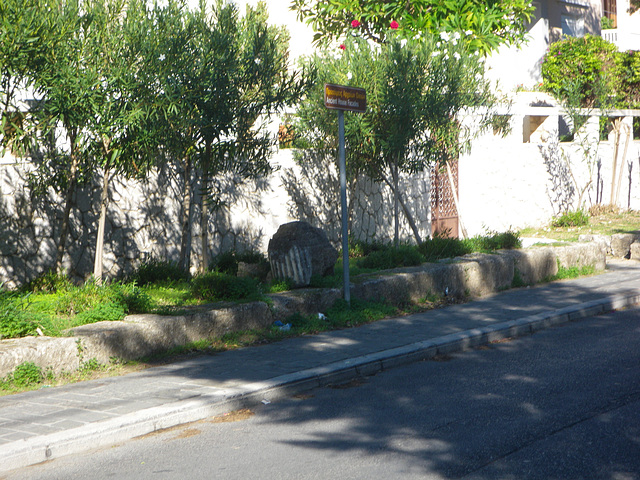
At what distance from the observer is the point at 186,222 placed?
392 inches

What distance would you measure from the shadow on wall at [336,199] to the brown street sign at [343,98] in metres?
3.27

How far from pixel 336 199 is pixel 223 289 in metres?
4.94

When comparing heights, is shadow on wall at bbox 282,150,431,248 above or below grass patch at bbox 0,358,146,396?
above

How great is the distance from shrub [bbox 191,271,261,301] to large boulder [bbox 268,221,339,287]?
0.90 m

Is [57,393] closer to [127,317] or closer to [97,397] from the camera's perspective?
[97,397]

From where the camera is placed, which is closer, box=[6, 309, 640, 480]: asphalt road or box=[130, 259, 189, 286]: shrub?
box=[6, 309, 640, 480]: asphalt road

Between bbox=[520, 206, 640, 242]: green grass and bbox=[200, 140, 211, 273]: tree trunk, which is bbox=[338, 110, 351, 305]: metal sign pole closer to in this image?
bbox=[200, 140, 211, 273]: tree trunk

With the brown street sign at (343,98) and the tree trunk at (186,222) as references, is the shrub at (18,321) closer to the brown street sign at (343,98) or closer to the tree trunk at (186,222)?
the tree trunk at (186,222)

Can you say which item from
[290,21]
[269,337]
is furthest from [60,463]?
[290,21]

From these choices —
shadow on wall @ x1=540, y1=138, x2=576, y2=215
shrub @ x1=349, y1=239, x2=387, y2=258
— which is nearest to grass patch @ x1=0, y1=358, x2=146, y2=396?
shrub @ x1=349, y1=239, x2=387, y2=258

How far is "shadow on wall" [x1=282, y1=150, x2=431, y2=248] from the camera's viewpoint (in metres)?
12.4

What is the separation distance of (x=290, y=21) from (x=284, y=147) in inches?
368

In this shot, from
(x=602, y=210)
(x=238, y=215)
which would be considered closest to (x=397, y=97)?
(x=238, y=215)

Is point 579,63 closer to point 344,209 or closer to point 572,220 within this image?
point 572,220
